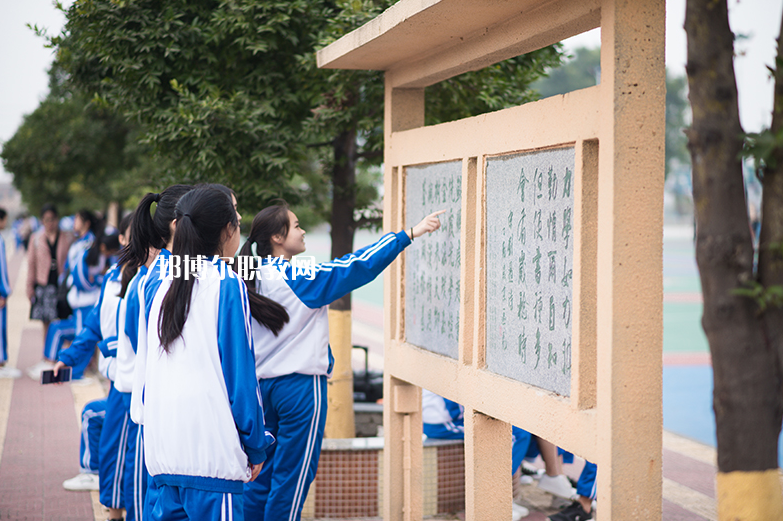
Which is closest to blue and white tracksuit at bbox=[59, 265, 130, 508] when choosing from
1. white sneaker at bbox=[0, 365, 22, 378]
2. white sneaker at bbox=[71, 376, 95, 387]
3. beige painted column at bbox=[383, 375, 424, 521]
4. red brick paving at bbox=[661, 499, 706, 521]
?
beige painted column at bbox=[383, 375, 424, 521]

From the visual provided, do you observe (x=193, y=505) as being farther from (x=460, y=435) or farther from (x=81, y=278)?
(x=81, y=278)

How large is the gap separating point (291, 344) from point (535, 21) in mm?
1843

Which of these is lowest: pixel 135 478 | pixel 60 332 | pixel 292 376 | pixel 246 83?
pixel 135 478

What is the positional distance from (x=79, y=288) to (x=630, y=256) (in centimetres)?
741

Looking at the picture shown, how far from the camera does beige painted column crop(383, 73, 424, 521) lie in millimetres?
4363

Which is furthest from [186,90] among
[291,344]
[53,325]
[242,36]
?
[53,325]

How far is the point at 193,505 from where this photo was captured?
273cm

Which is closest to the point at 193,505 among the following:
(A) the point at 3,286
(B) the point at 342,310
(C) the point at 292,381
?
(C) the point at 292,381

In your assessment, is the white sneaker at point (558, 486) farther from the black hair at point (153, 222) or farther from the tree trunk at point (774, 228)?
the tree trunk at point (774, 228)

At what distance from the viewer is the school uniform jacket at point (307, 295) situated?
354 centimetres

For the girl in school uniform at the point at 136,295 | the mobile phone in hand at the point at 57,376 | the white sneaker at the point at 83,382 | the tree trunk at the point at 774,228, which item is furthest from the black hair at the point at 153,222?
the white sneaker at the point at 83,382

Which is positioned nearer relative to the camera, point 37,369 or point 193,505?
point 193,505

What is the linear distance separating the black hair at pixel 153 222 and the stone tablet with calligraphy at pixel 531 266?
1.33 metres

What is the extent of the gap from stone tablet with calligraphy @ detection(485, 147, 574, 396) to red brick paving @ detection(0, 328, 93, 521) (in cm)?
324
